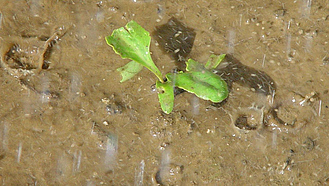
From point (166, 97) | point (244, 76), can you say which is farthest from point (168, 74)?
point (244, 76)

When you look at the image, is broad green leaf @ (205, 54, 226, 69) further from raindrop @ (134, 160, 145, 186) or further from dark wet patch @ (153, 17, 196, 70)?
raindrop @ (134, 160, 145, 186)

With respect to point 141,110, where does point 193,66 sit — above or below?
above

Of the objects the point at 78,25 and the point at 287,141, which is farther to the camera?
the point at 78,25

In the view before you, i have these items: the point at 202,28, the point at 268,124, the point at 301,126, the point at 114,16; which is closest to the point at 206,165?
the point at 268,124

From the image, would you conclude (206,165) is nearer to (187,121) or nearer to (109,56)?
(187,121)

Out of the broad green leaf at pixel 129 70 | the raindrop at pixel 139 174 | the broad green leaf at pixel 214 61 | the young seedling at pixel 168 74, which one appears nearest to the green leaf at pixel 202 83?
the young seedling at pixel 168 74

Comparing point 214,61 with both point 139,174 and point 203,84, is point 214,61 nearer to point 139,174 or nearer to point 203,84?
point 203,84

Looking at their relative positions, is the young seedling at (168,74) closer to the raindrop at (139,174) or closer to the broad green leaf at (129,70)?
the broad green leaf at (129,70)
